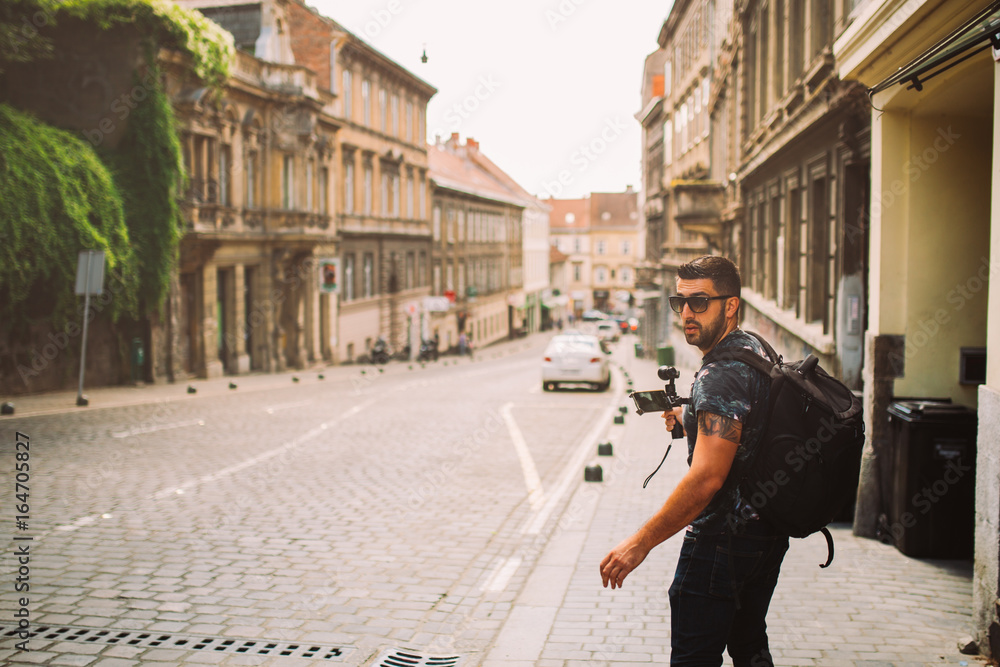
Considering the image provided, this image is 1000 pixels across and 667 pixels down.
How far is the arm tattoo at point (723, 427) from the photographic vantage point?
3473 mm

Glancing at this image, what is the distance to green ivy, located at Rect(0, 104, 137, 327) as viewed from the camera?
18641mm

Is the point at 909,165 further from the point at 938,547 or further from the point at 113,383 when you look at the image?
the point at 113,383

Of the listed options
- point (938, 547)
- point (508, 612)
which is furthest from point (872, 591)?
point (508, 612)

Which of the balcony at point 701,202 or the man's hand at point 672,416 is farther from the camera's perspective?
the balcony at point 701,202

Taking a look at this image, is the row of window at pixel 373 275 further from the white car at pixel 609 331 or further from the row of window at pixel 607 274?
the row of window at pixel 607 274

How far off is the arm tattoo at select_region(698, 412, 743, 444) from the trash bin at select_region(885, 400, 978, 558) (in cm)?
431

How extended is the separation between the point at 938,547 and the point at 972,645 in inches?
81.3

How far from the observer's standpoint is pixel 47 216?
19328 mm

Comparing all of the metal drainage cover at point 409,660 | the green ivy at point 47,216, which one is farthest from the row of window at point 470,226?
the metal drainage cover at point 409,660

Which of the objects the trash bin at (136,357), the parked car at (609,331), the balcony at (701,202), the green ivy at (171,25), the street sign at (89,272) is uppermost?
the green ivy at (171,25)

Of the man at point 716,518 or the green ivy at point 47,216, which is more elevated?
the green ivy at point 47,216

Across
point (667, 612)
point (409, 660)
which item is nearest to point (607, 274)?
point (667, 612)

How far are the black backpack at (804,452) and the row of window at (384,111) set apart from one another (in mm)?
38328

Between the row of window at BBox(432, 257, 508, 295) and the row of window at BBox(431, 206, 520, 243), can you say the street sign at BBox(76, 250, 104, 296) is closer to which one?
the row of window at BBox(431, 206, 520, 243)
